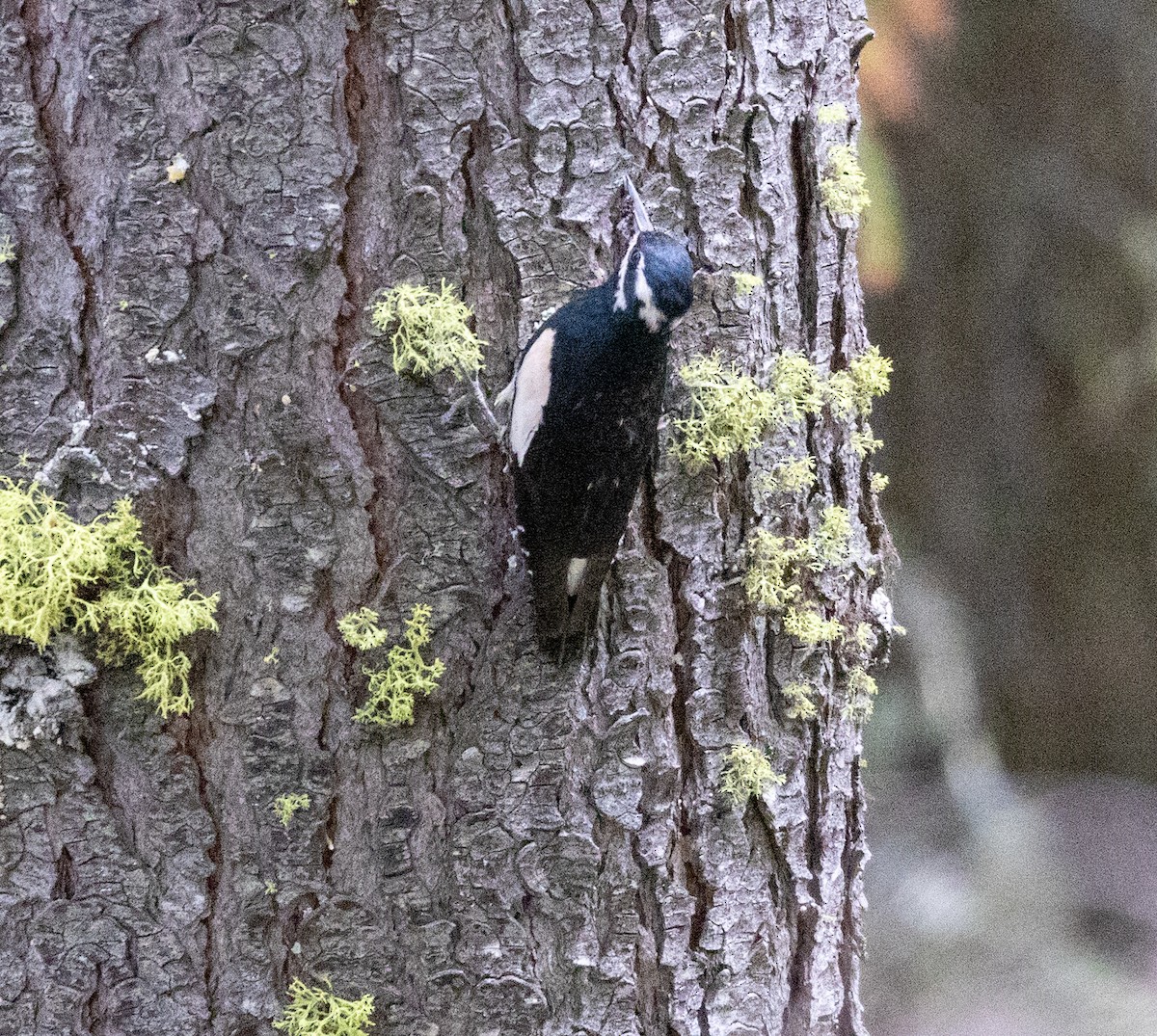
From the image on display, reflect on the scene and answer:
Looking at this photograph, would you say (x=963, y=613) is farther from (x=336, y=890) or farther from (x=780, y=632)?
(x=336, y=890)

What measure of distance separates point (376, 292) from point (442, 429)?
0.70ft

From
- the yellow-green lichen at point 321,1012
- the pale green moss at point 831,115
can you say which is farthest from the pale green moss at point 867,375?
the yellow-green lichen at point 321,1012

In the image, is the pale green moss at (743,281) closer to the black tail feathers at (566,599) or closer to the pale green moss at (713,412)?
the pale green moss at (713,412)

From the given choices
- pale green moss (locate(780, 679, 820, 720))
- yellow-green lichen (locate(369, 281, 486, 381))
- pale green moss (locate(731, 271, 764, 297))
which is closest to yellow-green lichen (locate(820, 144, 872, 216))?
pale green moss (locate(731, 271, 764, 297))

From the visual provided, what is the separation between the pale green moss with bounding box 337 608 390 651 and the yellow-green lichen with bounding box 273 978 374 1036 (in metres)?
0.50

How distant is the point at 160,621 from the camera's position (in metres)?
1.33

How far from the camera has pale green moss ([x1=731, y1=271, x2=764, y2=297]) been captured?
57.4 inches

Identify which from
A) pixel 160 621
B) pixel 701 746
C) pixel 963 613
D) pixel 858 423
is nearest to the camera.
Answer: pixel 160 621

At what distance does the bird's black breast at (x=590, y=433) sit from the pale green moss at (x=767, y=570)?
0.25 metres

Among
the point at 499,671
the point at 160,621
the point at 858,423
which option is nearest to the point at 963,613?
the point at 858,423

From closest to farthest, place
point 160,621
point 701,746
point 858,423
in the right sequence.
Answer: point 160,621
point 701,746
point 858,423

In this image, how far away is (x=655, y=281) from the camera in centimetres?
129

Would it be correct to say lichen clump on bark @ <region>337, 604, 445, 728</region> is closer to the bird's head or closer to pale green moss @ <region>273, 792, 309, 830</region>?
pale green moss @ <region>273, 792, 309, 830</region>

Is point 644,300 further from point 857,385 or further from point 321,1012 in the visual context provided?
point 321,1012
